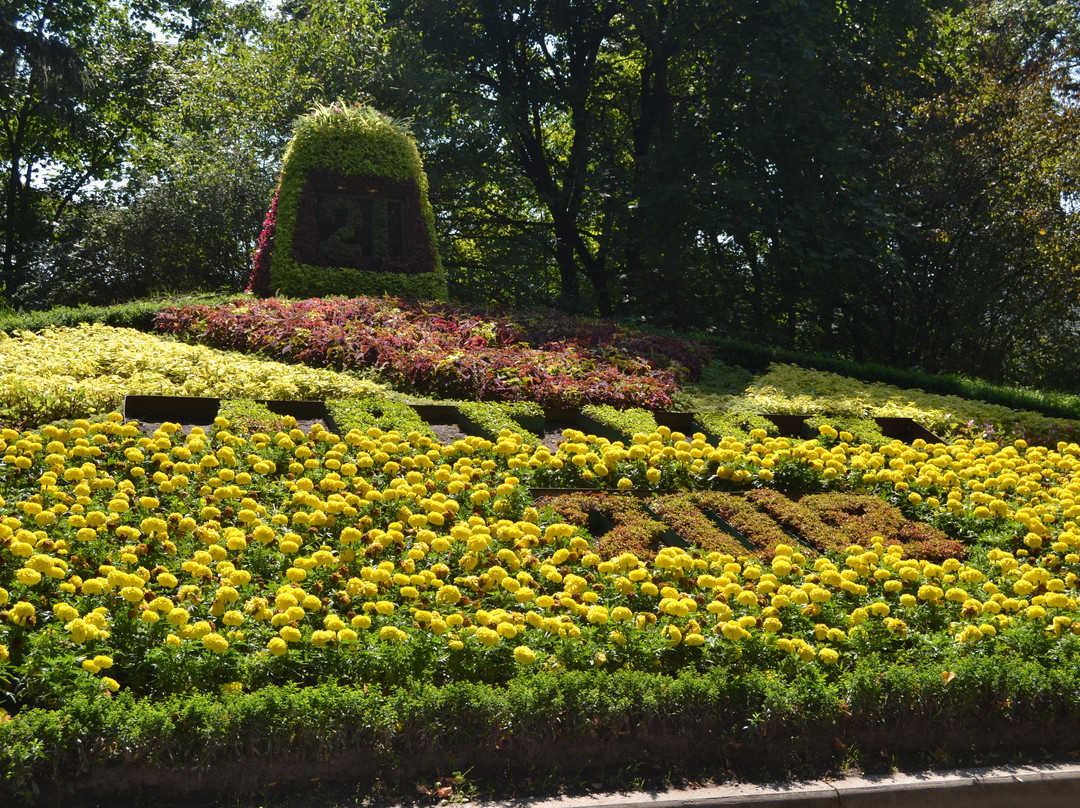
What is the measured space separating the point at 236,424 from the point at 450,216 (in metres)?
14.6

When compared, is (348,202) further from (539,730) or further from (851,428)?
(539,730)

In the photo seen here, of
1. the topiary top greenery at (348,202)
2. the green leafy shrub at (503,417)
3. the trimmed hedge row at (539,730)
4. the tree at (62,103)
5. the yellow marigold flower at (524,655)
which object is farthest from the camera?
the tree at (62,103)

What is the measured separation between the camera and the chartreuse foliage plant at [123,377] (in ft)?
23.6

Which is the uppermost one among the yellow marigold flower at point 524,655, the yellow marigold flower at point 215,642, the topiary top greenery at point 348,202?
the topiary top greenery at point 348,202

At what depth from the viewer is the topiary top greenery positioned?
13.7 meters

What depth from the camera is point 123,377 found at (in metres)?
8.52

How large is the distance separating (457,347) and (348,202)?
572 centimetres

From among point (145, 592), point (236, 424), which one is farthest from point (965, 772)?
point (236, 424)

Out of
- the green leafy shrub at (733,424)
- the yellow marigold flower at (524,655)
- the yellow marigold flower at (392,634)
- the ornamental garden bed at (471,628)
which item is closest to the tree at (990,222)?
the green leafy shrub at (733,424)

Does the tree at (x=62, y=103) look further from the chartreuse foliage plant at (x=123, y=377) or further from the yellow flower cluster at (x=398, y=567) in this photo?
the yellow flower cluster at (x=398, y=567)

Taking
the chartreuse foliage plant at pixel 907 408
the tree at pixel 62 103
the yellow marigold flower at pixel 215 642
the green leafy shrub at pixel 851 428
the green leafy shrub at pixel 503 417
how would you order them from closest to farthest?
1. the yellow marigold flower at pixel 215 642
2. the green leafy shrub at pixel 503 417
3. the green leafy shrub at pixel 851 428
4. the chartreuse foliage plant at pixel 907 408
5. the tree at pixel 62 103

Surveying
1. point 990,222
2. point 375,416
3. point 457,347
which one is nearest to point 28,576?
point 375,416

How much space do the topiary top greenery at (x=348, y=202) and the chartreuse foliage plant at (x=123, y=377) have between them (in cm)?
400

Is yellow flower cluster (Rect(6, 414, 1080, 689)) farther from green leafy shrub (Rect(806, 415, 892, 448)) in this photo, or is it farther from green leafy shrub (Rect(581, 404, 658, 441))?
green leafy shrub (Rect(806, 415, 892, 448))
